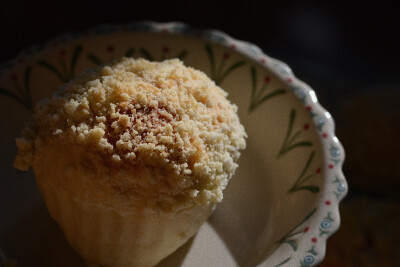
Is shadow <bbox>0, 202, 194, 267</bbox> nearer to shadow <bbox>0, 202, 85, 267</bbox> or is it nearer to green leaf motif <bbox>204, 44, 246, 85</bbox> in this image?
shadow <bbox>0, 202, 85, 267</bbox>

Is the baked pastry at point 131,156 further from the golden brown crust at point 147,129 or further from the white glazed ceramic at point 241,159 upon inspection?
the white glazed ceramic at point 241,159

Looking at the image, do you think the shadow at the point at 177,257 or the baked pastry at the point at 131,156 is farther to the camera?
the shadow at the point at 177,257

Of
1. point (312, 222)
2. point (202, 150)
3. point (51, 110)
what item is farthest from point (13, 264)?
point (312, 222)

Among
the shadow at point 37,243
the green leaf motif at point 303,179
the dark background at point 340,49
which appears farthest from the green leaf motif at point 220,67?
the dark background at point 340,49

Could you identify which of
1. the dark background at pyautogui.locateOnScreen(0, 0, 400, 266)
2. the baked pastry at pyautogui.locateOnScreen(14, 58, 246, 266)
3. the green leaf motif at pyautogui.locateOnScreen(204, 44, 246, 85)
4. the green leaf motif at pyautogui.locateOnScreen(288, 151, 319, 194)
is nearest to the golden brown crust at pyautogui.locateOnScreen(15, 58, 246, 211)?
the baked pastry at pyautogui.locateOnScreen(14, 58, 246, 266)

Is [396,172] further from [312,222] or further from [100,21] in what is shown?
[100,21]

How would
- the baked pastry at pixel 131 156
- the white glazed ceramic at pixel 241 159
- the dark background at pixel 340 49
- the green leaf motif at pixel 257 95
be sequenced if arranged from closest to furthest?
the baked pastry at pixel 131 156
the white glazed ceramic at pixel 241 159
the green leaf motif at pixel 257 95
the dark background at pixel 340 49
